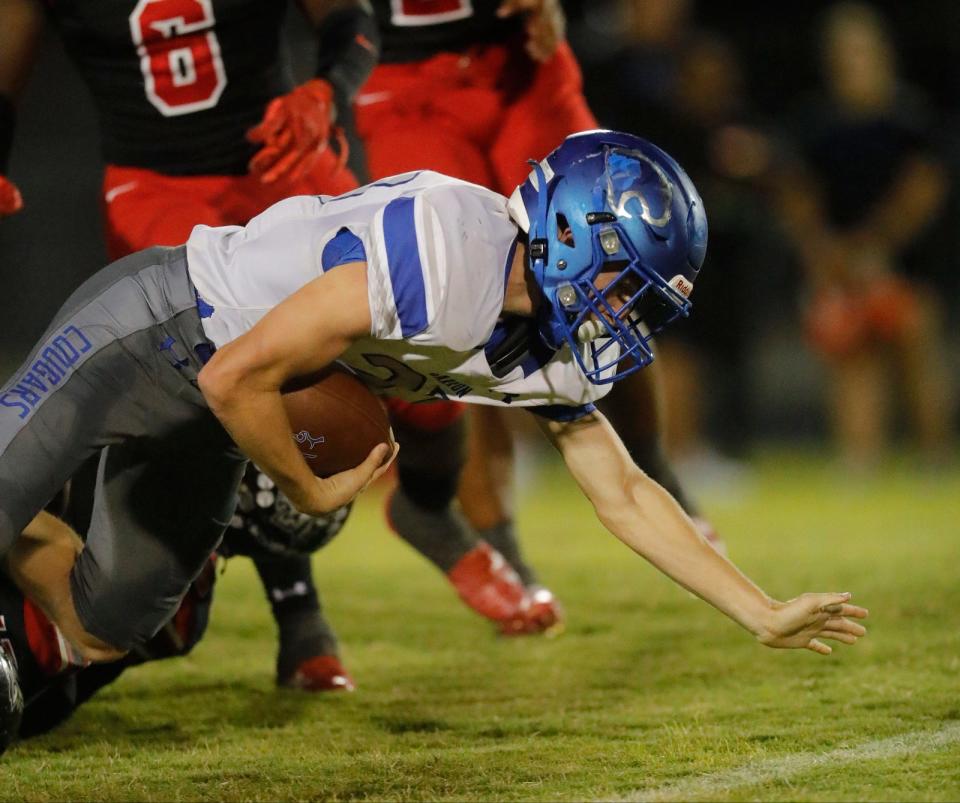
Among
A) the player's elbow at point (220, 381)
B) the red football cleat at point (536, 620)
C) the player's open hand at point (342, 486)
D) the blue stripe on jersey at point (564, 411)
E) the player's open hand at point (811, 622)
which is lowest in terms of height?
the red football cleat at point (536, 620)

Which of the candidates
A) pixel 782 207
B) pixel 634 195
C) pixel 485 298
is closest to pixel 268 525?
pixel 485 298

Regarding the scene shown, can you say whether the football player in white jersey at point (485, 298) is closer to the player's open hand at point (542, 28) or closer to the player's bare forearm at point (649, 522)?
the player's bare forearm at point (649, 522)

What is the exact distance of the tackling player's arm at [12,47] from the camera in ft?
11.6

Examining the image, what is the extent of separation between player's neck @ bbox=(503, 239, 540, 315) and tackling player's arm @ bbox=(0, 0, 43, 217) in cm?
154

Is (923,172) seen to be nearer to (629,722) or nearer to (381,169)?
(381,169)

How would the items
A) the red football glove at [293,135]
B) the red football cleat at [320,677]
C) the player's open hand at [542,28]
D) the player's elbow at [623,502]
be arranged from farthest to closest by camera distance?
the player's open hand at [542,28], the red football cleat at [320,677], the red football glove at [293,135], the player's elbow at [623,502]

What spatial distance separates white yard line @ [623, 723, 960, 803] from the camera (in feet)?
8.05

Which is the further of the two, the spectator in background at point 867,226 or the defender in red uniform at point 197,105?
the spectator in background at point 867,226

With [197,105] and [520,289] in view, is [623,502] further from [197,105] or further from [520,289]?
[197,105]

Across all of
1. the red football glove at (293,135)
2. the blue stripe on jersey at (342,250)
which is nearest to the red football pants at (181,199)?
the red football glove at (293,135)

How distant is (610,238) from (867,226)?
537 centimetres

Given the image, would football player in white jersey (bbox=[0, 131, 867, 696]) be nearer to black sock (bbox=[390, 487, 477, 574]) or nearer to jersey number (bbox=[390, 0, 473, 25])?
black sock (bbox=[390, 487, 477, 574])

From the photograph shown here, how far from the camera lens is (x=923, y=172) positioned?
7492 millimetres

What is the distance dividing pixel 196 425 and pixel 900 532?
353cm
